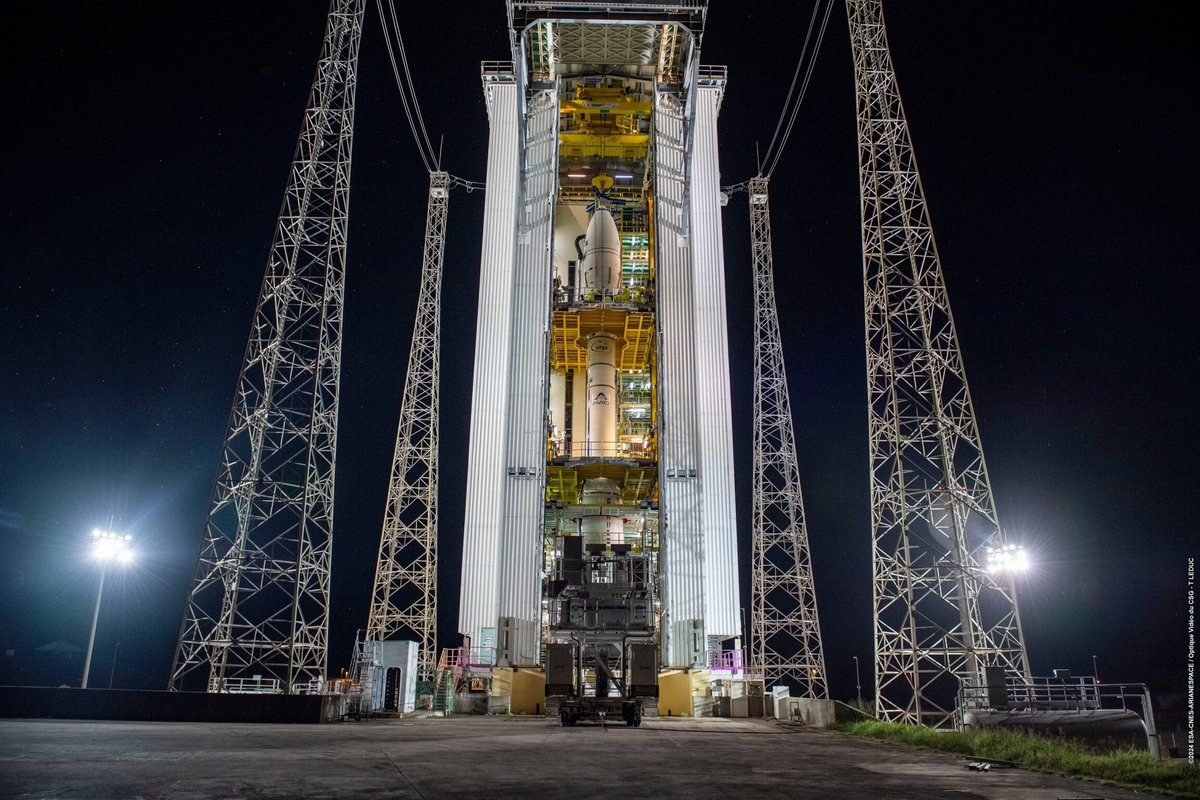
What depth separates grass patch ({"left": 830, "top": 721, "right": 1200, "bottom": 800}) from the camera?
7676mm

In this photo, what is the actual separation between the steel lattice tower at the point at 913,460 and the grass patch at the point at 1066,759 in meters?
10.7

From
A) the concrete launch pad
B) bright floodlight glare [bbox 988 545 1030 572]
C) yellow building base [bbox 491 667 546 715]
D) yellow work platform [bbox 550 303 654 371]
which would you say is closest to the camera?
the concrete launch pad

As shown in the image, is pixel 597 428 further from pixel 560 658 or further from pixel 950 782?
pixel 950 782

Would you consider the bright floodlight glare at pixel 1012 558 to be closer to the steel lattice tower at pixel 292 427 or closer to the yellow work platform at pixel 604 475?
the yellow work platform at pixel 604 475

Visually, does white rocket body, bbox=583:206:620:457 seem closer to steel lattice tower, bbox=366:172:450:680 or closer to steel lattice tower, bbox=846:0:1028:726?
steel lattice tower, bbox=366:172:450:680

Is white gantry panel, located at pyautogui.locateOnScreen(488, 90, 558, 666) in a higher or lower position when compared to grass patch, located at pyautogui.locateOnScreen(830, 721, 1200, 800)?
higher

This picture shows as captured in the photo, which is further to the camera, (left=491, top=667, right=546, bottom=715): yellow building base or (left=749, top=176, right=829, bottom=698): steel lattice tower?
(left=749, top=176, right=829, bottom=698): steel lattice tower

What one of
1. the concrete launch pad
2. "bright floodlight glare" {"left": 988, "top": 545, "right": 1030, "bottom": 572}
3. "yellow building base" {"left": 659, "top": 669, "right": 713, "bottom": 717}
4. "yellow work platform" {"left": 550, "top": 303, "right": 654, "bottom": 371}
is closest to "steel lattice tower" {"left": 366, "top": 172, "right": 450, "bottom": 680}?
"yellow work platform" {"left": 550, "top": 303, "right": 654, "bottom": 371}

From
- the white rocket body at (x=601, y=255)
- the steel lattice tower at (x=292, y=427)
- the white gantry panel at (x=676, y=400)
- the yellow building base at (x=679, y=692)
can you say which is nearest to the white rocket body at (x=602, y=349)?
the white rocket body at (x=601, y=255)

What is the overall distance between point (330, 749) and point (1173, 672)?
235 feet

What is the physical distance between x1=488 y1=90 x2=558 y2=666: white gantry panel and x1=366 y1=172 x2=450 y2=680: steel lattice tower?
9.97m

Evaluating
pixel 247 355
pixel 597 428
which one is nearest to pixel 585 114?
pixel 597 428

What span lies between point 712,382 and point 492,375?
913cm

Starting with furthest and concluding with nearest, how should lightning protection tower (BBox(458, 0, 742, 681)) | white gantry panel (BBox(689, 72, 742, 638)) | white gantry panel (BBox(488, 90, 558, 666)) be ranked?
white gantry panel (BBox(689, 72, 742, 638))
lightning protection tower (BBox(458, 0, 742, 681))
white gantry panel (BBox(488, 90, 558, 666))
